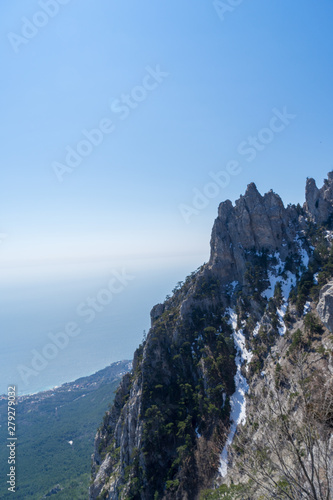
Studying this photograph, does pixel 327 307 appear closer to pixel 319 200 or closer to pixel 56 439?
pixel 319 200

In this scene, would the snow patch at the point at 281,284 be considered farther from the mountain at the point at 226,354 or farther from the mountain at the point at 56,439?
the mountain at the point at 56,439

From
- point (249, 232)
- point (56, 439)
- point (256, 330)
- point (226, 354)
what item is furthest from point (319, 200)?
point (56, 439)

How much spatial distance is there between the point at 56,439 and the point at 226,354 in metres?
84.5

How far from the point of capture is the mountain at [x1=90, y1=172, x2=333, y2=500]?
27.5 metres

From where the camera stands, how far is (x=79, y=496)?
190 ft

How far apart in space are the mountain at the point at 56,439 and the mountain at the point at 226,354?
30577 mm

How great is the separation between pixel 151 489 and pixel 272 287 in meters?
35.6

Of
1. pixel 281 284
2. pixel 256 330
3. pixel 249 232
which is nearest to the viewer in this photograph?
pixel 256 330

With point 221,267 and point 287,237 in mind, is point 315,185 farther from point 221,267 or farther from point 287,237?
point 221,267

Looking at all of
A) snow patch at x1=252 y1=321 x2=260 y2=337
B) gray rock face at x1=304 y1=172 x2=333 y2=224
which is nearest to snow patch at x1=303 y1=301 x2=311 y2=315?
snow patch at x1=252 y1=321 x2=260 y2=337

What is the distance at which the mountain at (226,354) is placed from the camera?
1081 inches

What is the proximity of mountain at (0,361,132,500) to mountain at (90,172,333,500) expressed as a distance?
30.6m

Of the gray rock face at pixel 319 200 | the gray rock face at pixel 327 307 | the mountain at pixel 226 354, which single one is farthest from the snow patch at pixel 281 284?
the gray rock face at pixel 327 307

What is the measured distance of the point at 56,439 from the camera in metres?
86.6
